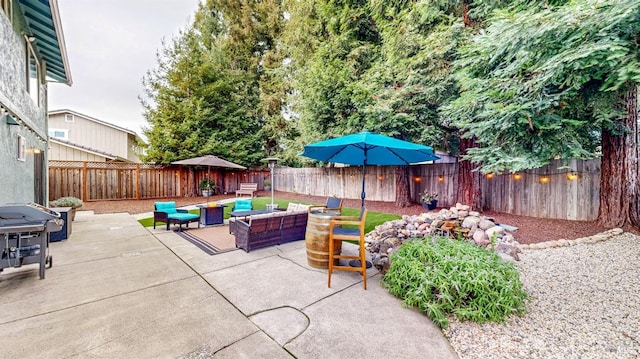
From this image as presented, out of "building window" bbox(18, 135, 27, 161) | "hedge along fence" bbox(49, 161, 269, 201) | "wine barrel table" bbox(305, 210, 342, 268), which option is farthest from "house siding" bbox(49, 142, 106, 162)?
"wine barrel table" bbox(305, 210, 342, 268)

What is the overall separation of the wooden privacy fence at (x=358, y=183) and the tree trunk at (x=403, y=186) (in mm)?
626

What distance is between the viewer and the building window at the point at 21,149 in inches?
196

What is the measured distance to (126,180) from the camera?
12914mm

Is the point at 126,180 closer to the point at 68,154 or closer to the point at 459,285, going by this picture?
the point at 68,154

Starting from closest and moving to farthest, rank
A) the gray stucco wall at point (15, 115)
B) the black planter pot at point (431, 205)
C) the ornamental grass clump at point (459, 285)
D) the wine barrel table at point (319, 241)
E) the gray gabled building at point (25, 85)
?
1. the ornamental grass clump at point (459, 285)
2. the wine barrel table at point (319, 241)
3. the gray stucco wall at point (15, 115)
4. the gray gabled building at point (25, 85)
5. the black planter pot at point (431, 205)

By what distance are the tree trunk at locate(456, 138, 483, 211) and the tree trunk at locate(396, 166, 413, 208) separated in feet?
6.33

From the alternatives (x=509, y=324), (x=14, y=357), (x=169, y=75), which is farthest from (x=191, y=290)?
(x=169, y=75)

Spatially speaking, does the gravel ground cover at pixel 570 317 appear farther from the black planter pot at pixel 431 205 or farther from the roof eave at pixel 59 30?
the roof eave at pixel 59 30

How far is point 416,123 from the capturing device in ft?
26.7

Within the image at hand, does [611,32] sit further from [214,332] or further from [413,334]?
[214,332]

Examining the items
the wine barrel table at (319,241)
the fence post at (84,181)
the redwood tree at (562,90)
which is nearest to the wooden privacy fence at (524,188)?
the redwood tree at (562,90)

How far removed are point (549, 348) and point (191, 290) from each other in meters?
3.90

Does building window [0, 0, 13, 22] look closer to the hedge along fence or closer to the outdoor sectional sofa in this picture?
the outdoor sectional sofa

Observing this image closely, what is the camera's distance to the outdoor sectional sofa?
4.87 m
